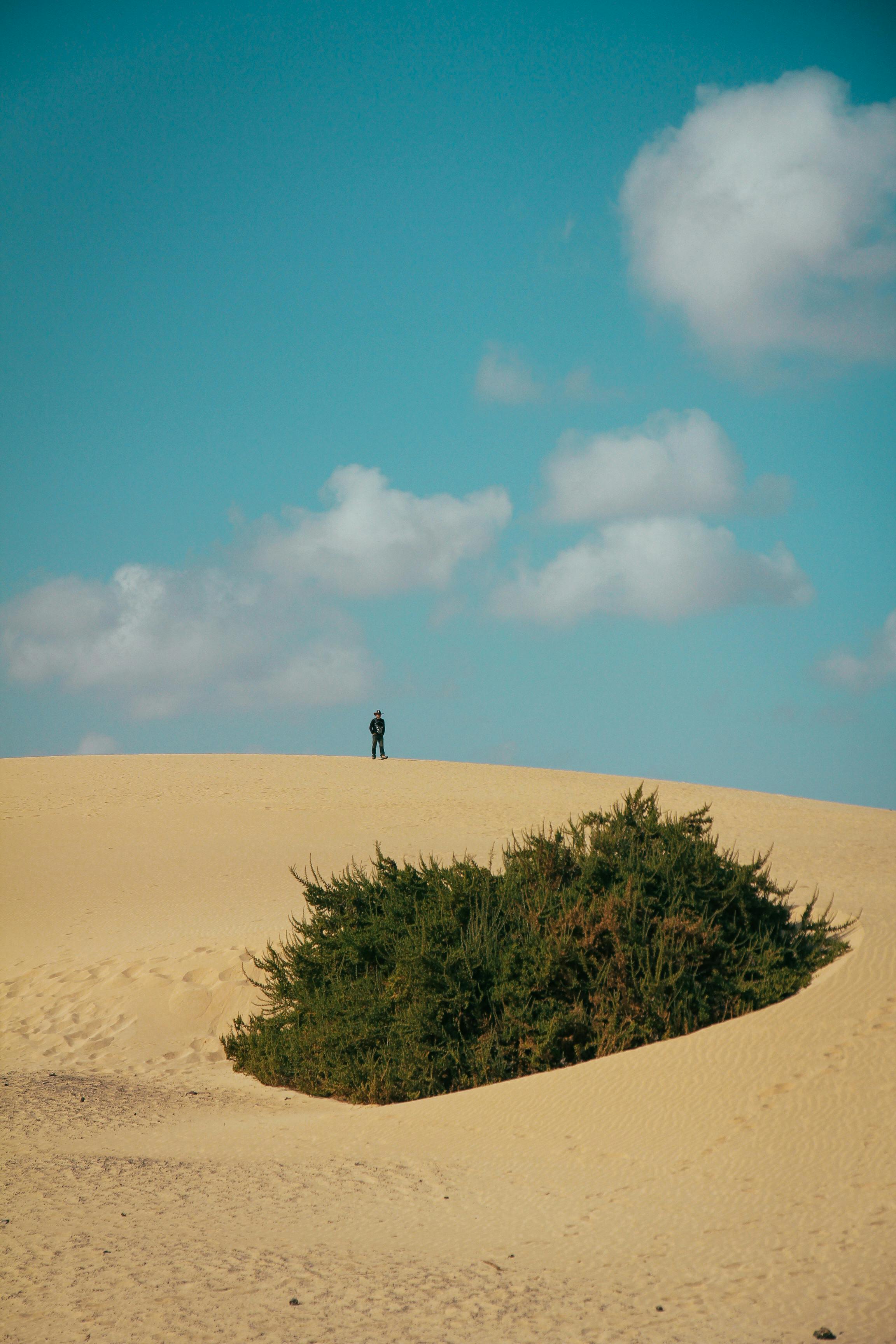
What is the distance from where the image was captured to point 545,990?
343 inches

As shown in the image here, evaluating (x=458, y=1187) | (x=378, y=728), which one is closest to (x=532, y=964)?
(x=458, y=1187)

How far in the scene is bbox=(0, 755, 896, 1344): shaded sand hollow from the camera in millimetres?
4566

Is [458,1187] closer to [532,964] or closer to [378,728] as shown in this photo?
[532,964]

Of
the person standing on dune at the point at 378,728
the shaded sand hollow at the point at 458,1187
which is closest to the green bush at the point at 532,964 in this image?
the shaded sand hollow at the point at 458,1187

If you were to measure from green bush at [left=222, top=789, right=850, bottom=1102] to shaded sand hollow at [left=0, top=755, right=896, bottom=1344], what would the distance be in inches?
15.6

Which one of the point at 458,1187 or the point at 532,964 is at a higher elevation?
the point at 532,964

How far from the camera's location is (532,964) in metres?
8.77

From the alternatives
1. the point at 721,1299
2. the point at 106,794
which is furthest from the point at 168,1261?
the point at 106,794

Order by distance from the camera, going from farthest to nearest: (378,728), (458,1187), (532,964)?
(378,728), (532,964), (458,1187)

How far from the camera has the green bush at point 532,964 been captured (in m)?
8.56

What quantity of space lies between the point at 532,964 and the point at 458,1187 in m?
2.50

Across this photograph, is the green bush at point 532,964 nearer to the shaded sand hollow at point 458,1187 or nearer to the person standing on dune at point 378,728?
the shaded sand hollow at point 458,1187

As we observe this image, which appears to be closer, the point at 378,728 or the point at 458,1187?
the point at 458,1187

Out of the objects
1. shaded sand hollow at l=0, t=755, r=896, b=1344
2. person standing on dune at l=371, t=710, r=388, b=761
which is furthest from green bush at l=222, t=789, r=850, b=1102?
person standing on dune at l=371, t=710, r=388, b=761
